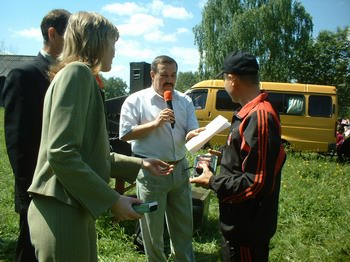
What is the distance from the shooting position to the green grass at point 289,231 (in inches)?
137

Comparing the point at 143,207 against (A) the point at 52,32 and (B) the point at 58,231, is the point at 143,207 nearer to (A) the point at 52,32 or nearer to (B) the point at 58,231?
(B) the point at 58,231

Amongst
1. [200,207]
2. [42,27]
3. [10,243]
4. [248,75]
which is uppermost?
[42,27]

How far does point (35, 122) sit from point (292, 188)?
17.0 ft

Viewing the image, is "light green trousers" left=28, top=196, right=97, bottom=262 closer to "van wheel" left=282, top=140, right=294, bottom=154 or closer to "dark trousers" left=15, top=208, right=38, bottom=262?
"dark trousers" left=15, top=208, right=38, bottom=262

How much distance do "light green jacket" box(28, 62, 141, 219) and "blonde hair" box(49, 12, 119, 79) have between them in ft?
0.38

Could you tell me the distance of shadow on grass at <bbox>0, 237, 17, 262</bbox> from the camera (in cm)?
338

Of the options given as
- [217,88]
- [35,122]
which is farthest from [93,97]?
[217,88]

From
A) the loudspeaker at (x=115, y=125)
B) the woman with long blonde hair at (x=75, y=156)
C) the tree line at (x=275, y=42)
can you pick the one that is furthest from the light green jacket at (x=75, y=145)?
the tree line at (x=275, y=42)

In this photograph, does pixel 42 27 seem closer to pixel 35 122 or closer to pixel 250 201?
pixel 35 122

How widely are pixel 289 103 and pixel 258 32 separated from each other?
1425 centimetres

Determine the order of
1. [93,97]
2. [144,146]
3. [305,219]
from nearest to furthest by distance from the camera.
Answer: [93,97]
[144,146]
[305,219]

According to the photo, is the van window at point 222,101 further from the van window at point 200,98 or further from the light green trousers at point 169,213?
the light green trousers at point 169,213

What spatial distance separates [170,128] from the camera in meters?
2.86

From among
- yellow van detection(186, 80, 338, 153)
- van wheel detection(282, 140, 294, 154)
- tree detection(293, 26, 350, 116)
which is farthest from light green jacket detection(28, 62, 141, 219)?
tree detection(293, 26, 350, 116)
